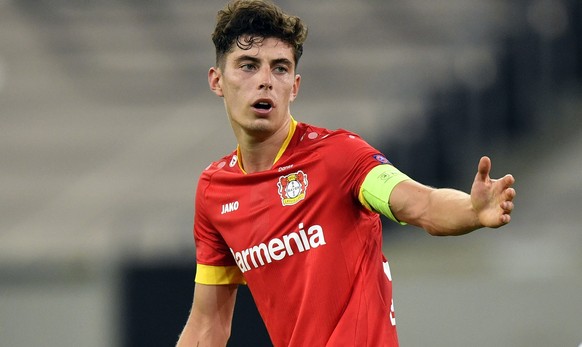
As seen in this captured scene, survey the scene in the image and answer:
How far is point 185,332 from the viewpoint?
178 inches

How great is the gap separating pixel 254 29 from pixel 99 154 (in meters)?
8.54

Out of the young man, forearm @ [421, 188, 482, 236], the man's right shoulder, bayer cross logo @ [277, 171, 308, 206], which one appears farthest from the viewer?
the man's right shoulder

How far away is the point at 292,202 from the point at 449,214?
2.77 feet

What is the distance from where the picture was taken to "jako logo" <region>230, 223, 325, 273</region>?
3859 mm

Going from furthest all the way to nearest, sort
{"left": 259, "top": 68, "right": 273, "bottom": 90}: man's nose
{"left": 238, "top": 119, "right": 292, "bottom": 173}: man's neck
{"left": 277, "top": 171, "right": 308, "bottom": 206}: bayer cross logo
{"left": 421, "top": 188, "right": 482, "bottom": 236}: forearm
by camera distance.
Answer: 1. {"left": 238, "top": 119, "right": 292, "bottom": 173}: man's neck
2. {"left": 259, "top": 68, "right": 273, "bottom": 90}: man's nose
3. {"left": 277, "top": 171, "right": 308, "bottom": 206}: bayer cross logo
4. {"left": 421, "top": 188, "right": 482, "bottom": 236}: forearm

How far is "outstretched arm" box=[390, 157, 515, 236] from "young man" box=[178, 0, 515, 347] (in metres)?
0.04

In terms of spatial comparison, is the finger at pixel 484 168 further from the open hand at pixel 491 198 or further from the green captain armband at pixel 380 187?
the green captain armband at pixel 380 187

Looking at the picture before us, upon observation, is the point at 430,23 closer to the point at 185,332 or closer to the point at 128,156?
the point at 128,156

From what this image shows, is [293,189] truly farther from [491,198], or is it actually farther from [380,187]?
[491,198]

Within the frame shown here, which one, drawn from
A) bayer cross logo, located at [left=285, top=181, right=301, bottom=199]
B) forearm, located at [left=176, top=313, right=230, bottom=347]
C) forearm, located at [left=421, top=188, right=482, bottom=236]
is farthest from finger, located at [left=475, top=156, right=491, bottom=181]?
forearm, located at [left=176, top=313, right=230, bottom=347]

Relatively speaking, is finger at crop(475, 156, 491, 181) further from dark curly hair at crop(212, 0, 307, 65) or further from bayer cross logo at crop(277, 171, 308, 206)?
dark curly hair at crop(212, 0, 307, 65)

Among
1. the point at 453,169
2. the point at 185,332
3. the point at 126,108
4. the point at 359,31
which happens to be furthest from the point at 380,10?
the point at 185,332

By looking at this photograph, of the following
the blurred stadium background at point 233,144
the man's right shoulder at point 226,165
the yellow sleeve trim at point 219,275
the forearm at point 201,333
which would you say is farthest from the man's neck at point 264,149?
the blurred stadium background at point 233,144

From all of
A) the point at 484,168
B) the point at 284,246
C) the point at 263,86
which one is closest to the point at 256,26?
the point at 263,86
